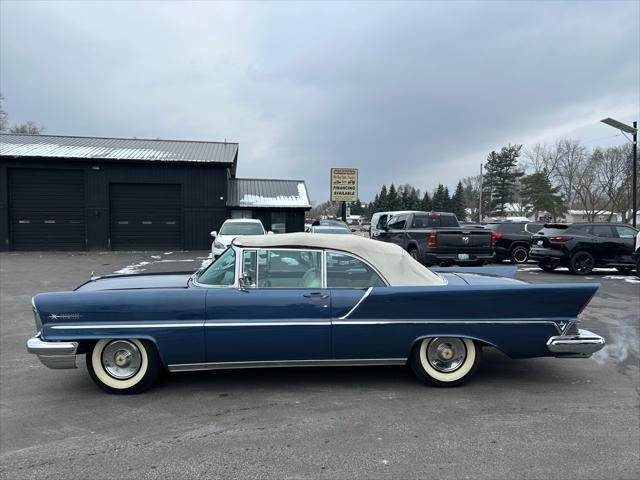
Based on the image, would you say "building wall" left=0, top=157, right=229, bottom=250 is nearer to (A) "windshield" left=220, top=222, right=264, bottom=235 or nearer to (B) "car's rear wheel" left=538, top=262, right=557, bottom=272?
(A) "windshield" left=220, top=222, right=264, bottom=235

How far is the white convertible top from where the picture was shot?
14.1 feet

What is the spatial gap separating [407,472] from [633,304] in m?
8.11

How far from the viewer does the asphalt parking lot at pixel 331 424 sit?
9.61ft

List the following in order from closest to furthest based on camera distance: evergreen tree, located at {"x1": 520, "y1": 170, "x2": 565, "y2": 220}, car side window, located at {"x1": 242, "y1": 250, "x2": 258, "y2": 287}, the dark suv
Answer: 1. car side window, located at {"x1": 242, "y1": 250, "x2": 258, "y2": 287}
2. the dark suv
3. evergreen tree, located at {"x1": 520, "y1": 170, "x2": 565, "y2": 220}

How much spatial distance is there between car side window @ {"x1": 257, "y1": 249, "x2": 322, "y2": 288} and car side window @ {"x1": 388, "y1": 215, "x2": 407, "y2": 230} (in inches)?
445

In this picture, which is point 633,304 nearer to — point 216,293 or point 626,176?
point 216,293

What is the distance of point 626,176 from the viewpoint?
44250 millimetres

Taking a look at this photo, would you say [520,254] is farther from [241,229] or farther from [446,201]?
[446,201]

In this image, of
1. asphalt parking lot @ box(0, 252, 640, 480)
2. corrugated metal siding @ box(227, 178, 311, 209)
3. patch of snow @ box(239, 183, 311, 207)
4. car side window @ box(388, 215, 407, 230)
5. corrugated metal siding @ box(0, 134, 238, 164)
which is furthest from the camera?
corrugated metal siding @ box(227, 178, 311, 209)

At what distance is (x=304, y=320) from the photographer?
13.2ft

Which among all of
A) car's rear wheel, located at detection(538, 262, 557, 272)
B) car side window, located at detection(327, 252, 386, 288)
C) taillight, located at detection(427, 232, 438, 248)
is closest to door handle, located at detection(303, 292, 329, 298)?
car side window, located at detection(327, 252, 386, 288)

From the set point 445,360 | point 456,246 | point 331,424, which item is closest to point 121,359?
point 331,424

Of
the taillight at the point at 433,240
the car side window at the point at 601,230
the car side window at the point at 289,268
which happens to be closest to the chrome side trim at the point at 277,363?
the car side window at the point at 289,268

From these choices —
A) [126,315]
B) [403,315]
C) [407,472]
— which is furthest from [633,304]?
[126,315]
